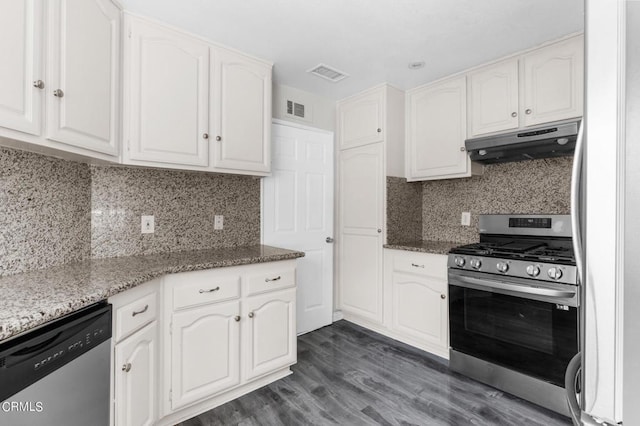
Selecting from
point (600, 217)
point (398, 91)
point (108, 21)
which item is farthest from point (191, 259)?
point (398, 91)

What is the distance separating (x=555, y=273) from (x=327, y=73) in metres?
2.19

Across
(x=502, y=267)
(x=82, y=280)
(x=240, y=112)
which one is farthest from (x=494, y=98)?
(x=82, y=280)

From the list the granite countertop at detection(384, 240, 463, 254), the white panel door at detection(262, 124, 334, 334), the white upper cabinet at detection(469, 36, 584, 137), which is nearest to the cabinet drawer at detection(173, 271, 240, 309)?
the white panel door at detection(262, 124, 334, 334)

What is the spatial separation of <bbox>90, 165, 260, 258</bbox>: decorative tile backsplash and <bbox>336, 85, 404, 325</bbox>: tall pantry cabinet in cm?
99

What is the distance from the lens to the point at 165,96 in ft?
6.48

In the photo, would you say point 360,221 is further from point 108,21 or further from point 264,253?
point 108,21

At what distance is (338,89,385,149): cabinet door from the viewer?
3010mm

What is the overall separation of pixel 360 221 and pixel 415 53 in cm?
154

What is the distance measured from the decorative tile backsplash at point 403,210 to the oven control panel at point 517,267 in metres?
0.71

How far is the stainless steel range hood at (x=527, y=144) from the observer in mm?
2088

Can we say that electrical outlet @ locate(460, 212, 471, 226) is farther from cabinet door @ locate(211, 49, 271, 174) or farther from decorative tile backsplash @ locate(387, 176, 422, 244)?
cabinet door @ locate(211, 49, 271, 174)

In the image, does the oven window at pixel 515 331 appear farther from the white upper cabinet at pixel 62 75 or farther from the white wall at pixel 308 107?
the white upper cabinet at pixel 62 75

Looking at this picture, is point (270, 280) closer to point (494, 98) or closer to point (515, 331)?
point (515, 331)

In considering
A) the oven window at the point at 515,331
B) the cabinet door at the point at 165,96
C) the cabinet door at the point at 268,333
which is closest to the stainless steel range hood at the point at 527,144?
the oven window at the point at 515,331
